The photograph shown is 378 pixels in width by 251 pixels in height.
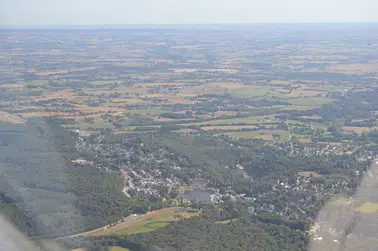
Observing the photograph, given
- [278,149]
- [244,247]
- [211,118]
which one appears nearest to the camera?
[244,247]

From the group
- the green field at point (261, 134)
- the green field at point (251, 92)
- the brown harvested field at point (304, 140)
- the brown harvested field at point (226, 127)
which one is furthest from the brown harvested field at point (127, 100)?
the brown harvested field at point (304, 140)

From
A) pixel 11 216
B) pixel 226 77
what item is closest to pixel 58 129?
pixel 11 216

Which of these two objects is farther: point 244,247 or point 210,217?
point 210,217

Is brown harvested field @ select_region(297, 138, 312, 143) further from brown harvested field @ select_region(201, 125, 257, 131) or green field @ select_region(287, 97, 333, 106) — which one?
green field @ select_region(287, 97, 333, 106)

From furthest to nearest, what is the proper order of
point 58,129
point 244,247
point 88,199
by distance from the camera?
point 58,129
point 88,199
point 244,247

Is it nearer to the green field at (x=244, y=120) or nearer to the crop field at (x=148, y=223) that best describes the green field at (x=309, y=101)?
the green field at (x=244, y=120)

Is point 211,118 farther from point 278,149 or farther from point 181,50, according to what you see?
point 181,50
